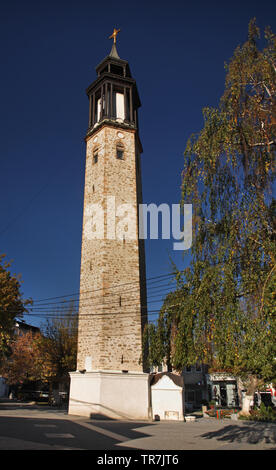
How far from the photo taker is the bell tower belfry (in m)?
18.0

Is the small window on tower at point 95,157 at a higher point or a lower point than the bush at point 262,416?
higher

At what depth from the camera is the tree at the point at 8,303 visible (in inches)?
702

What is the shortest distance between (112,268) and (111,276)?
0.51 meters

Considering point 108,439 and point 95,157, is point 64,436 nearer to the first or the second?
point 108,439

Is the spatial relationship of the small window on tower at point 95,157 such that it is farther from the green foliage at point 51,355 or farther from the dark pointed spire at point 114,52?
the green foliage at point 51,355

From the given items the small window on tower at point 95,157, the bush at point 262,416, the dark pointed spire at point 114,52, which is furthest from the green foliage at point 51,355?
the dark pointed spire at point 114,52

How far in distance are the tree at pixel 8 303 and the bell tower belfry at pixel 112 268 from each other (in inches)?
143

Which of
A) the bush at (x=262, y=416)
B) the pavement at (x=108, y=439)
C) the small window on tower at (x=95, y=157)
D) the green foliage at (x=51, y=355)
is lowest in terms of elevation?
the bush at (x=262, y=416)

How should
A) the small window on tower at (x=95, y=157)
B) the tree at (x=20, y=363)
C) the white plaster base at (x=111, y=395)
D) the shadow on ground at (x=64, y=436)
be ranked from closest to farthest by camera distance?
the shadow on ground at (x=64, y=436) < the white plaster base at (x=111, y=395) < the small window on tower at (x=95, y=157) < the tree at (x=20, y=363)

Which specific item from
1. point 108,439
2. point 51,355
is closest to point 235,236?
point 108,439

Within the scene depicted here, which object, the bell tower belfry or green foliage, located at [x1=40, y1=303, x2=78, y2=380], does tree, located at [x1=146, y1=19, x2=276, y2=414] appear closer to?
the bell tower belfry

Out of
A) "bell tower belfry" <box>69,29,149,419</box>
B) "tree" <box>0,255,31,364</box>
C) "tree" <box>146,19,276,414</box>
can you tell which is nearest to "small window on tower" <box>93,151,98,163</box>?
"bell tower belfry" <box>69,29,149,419</box>

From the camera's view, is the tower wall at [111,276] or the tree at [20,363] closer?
the tower wall at [111,276]
